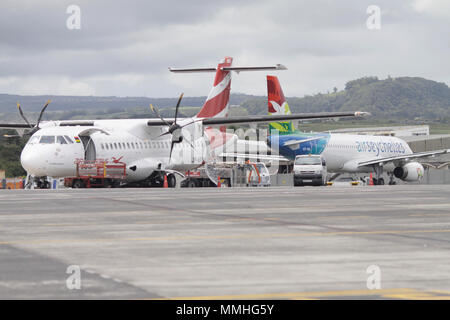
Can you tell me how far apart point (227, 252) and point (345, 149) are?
50.5 m

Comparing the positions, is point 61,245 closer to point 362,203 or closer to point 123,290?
point 123,290

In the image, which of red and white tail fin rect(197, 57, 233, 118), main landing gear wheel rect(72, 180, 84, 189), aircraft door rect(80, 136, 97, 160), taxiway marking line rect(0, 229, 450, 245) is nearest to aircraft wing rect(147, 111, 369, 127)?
red and white tail fin rect(197, 57, 233, 118)

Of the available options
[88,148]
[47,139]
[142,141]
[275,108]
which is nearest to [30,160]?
[47,139]

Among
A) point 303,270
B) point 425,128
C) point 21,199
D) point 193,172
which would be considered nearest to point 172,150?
point 193,172

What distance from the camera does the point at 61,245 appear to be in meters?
11.7

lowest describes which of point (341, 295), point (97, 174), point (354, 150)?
point (341, 295)

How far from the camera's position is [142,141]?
41625mm

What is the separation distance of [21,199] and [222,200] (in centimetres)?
663

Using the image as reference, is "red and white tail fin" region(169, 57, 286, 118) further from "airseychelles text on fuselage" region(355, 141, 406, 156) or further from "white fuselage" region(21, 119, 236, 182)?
"airseychelles text on fuselage" region(355, 141, 406, 156)

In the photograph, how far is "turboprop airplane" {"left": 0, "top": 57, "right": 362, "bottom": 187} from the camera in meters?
36.2

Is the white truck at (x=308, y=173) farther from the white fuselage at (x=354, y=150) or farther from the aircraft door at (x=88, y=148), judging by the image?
the white fuselage at (x=354, y=150)

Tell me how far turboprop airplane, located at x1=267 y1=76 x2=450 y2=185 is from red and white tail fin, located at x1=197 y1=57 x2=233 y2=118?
590cm

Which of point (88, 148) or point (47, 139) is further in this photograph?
point (88, 148)

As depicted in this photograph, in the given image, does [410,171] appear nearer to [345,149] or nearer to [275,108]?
[345,149]
